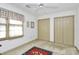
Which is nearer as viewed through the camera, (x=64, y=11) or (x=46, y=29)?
(x=64, y=11)

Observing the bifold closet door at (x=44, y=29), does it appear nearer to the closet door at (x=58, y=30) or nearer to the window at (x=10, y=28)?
the closet door at (x=58, y=30)

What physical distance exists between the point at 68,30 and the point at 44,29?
299 mm

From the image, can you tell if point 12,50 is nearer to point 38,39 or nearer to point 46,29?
point 38,39

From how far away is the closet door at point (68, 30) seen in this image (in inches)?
36.6

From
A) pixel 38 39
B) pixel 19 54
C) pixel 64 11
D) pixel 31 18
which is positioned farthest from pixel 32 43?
pixel 64 11

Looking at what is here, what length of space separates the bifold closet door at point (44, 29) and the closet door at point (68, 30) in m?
0.20

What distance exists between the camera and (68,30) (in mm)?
952

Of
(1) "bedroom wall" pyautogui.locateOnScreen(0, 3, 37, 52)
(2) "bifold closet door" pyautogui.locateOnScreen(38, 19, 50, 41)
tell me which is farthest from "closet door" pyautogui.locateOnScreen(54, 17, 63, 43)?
(1) "bedroom wall" pyautogui.locateOnScreen(0, 3, 37, 52)

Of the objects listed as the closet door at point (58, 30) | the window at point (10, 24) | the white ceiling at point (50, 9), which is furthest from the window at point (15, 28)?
the closet door at point (58, 30)

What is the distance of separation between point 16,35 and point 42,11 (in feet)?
1.41

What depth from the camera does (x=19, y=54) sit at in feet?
3.07

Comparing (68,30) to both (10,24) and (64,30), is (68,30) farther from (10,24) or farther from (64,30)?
(10,24)

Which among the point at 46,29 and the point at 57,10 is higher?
the point at 57,10
